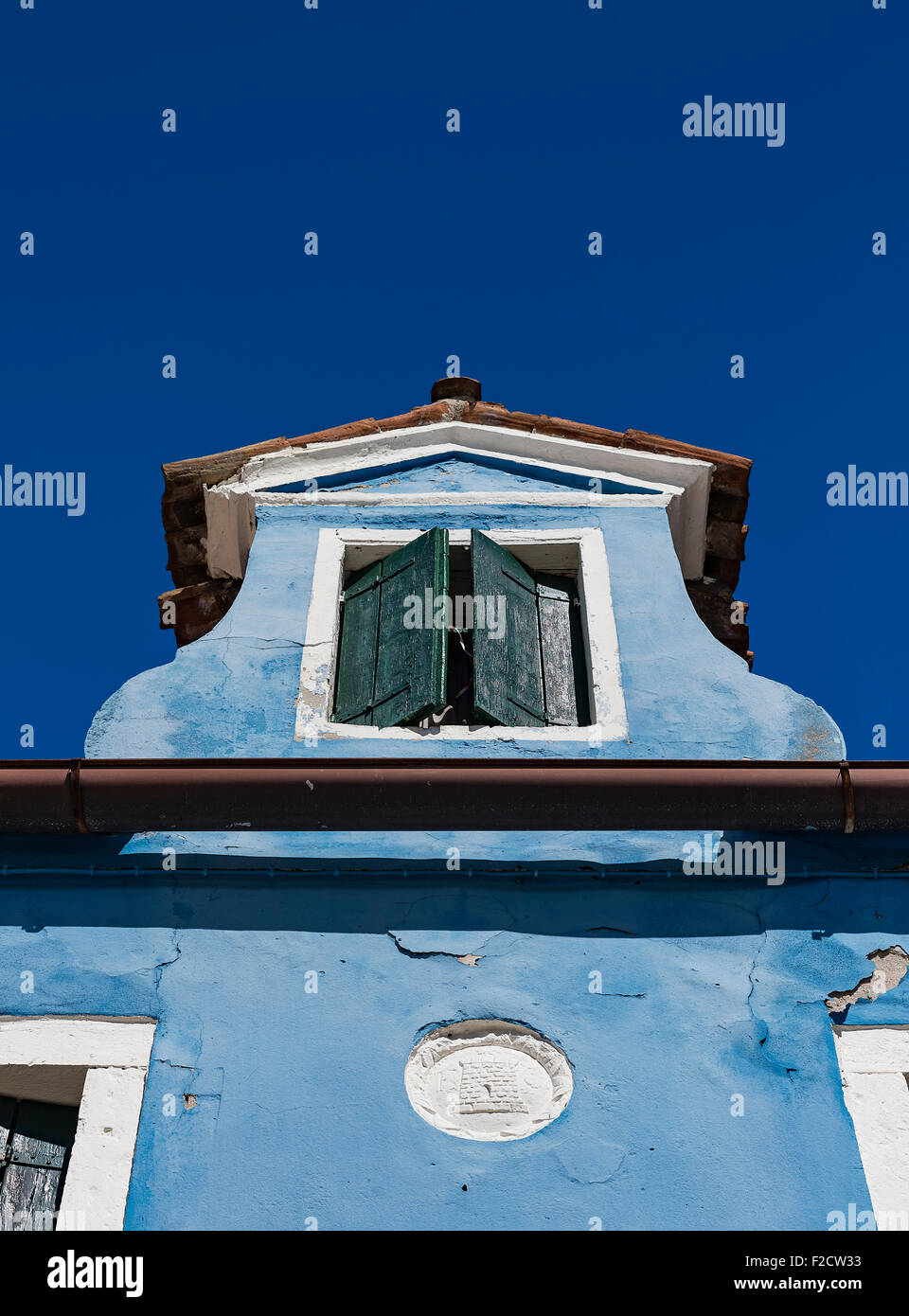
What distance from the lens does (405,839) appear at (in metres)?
6.16

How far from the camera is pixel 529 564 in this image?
8227 millimetres

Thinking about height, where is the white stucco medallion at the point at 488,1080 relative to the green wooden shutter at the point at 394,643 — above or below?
below

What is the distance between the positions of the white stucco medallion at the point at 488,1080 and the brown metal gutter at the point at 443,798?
826 mm

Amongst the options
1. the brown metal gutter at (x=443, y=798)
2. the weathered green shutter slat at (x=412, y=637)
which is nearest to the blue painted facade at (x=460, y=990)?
the brown metal gutter at (x=443, y=798)

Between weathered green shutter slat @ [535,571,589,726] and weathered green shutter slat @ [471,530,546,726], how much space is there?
1.7 inches

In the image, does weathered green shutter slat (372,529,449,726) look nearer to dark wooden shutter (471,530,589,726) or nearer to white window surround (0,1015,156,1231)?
dark wooden shutter (471,530,589,726)

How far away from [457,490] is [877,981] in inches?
157

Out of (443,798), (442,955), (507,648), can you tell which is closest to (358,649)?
(507,648)

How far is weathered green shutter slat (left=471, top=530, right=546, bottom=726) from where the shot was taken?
23.2 ft

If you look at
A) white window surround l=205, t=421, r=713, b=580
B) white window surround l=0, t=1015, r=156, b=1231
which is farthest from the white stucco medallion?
white window surround l=205, t=421, r=713, b=580

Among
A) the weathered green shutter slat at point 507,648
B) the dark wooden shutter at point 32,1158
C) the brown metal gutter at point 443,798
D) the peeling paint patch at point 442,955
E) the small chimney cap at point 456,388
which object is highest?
the small chimney cap at point 456,388

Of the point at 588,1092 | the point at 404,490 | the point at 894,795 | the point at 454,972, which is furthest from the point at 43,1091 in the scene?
the point at 404,490

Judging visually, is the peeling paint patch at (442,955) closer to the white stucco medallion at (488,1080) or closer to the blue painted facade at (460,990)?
the blue painted facade at (460,990)

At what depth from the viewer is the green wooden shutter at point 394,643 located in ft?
23.2
